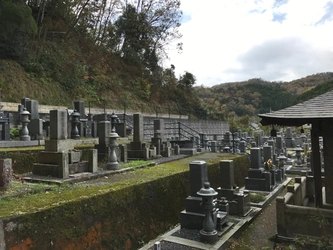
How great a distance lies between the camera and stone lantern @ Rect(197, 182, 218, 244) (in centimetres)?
462

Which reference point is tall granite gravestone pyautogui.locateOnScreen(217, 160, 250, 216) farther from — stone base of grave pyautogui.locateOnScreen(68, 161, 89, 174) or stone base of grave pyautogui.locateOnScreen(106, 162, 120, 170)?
stone base of grave pyautogui.locateOnScreen(68, 161, 89, 174)

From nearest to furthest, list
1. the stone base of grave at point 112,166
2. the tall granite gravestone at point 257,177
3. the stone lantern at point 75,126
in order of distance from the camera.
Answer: the stone base of grave at point 112,166 < the tall granite gravestone at point 257,177 < the stone lantern at point 75,126

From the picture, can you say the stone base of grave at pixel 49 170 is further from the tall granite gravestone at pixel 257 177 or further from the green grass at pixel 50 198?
the tall granite gravestone at pixel 257 177

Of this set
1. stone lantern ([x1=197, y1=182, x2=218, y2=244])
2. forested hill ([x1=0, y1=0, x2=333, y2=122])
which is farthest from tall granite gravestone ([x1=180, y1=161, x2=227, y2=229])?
forested hill ([x1=0, y1=0, x2=333, y2=122])

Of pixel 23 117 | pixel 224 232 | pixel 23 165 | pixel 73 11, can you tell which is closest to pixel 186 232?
pixel 224 232

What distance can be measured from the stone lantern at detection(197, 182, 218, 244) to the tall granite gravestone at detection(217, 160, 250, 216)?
1.92m

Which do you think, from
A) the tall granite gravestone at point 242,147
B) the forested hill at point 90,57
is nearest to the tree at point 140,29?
the forested hill at point 90,57

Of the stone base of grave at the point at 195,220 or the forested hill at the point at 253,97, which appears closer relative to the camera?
the stone base of grave at the point at 195,220

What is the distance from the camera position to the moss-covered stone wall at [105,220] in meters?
3.35

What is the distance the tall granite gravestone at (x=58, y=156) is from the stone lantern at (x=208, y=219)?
341cm

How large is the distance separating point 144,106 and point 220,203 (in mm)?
20001

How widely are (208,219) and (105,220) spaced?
1926 millimetres

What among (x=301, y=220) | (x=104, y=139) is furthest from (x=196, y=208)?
(x=104, y=139)

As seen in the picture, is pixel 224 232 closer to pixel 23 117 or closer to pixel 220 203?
pixel 220 203
